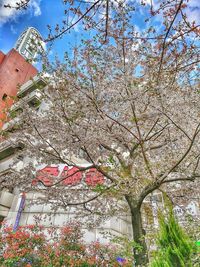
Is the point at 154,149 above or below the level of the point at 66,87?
below

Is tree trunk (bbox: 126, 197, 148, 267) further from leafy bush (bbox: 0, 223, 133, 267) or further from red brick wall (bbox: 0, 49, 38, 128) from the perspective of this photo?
red brick wall (bbox: 0, 49, 38, 128)

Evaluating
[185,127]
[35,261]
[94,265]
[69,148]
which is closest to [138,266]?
[94,265]

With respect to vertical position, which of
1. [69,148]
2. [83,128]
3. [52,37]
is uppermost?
[83,128]

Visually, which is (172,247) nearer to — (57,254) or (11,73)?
(57,254)

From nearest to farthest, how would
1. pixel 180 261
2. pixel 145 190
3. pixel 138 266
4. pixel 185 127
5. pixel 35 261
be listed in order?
pixel 180 261, pixel 138 266, pixel 145 190, pixel 35 261, pixel 185 127

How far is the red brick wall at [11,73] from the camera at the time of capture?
19.6 meters

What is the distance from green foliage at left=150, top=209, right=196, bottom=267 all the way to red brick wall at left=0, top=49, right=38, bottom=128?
62.7ft

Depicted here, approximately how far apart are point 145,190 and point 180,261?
108 inches

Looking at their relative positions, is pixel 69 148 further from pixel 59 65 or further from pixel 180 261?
pixel 180 261

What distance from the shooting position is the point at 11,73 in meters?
20.8

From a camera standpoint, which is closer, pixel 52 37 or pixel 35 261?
pixel 52 37

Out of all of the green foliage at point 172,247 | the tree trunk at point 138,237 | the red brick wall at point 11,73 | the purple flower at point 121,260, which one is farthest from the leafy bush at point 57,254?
the red brick wall at point 11,73

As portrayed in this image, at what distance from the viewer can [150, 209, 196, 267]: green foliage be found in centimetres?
261

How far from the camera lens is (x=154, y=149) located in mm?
7406
